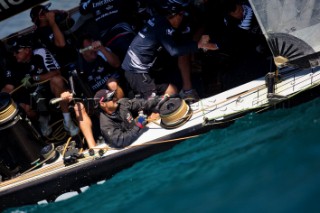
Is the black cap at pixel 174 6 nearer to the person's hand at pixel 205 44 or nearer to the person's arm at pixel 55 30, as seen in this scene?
the person's hand at pixel 205 44

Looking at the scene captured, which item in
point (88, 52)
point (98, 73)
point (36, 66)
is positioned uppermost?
point (88, 52)

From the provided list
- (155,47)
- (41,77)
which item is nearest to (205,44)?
(155,47)

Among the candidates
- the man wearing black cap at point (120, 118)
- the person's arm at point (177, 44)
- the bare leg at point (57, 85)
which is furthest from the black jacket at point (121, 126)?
the bare leg at point (57, 85)

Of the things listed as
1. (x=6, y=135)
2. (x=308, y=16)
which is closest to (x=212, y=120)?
(x=308, y=16)

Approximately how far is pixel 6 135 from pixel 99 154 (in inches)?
37.7

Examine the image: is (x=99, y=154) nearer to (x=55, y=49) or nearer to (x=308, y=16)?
(x=55, y=49)

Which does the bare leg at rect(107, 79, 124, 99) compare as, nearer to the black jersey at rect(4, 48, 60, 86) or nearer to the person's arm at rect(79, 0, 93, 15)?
the black jersey at rect(4, 48, 60, 86)

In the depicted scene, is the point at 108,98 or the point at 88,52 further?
the point at 88,52

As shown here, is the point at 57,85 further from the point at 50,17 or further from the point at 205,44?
the point at 205,44

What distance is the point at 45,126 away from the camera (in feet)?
17.2

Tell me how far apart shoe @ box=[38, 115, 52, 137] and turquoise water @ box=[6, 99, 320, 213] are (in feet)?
3.03

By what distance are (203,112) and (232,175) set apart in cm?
94

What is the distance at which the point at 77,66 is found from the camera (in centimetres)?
530

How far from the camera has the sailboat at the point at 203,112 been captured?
151 inches
